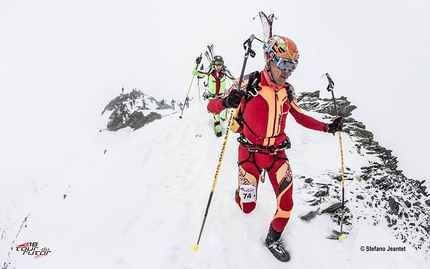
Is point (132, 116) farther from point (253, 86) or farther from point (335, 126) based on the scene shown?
point (335, 126)

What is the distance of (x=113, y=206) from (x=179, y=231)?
3502mm

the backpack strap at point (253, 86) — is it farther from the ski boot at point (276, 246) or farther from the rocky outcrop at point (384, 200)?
the rocky outcrop at point (384, 200)

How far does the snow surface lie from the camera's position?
17.2ft

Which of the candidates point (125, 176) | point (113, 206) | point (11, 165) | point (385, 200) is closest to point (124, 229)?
point (113, 206)

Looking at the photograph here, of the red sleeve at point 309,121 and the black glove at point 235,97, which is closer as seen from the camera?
the black glove at point 235,97

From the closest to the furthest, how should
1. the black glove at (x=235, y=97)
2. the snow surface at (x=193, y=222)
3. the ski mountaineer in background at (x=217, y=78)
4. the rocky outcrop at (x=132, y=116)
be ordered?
the black glove at (x=235, y=97) → the snow surface at (x=193, y=222) → the ski mountaineer in background at (x=217, y=78) → the rocky outcrop at (x=132, y=116)

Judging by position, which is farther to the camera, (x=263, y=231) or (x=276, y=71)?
(x=263, y=231)

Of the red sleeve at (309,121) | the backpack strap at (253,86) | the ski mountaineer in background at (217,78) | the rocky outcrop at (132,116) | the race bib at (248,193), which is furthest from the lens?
the rocky outcrop at (132,116)

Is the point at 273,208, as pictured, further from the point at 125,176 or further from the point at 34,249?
the point at 34,249

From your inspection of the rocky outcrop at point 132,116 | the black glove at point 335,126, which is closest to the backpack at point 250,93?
the black glove at point 335,126

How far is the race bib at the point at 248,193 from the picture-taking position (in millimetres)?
5391

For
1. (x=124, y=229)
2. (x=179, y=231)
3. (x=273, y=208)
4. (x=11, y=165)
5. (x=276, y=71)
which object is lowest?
(x=11, y=165)

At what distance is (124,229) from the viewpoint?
6.96 m

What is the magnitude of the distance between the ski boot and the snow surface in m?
0.15
